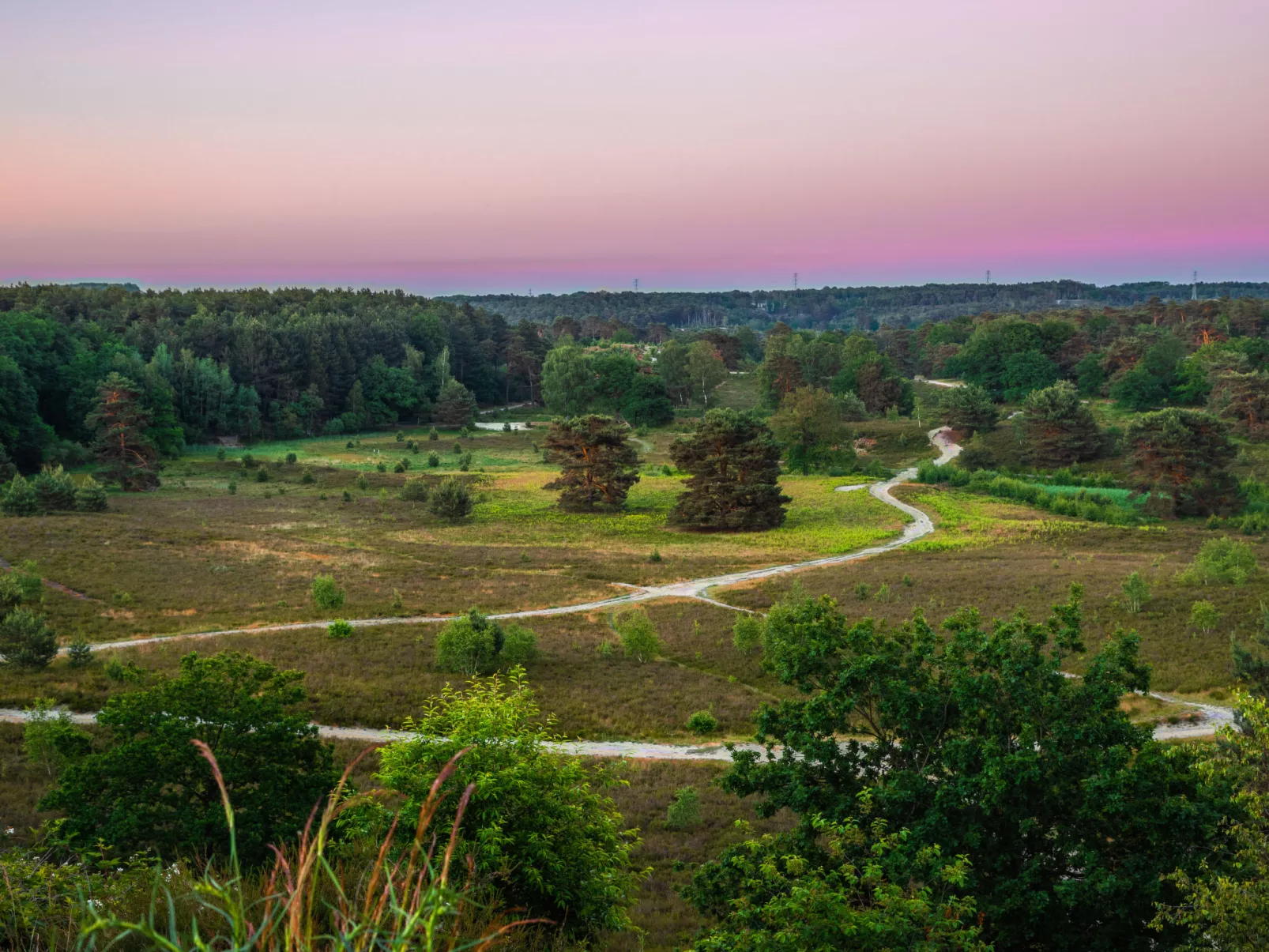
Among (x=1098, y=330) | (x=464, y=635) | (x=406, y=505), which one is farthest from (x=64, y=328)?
(x=1098, y=330)

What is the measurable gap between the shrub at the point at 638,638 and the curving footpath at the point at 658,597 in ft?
21.0

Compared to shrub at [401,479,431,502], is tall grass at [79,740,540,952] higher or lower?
higher

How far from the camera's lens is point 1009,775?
11.0 metres

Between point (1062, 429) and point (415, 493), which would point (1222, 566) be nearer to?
point (1062, 429)

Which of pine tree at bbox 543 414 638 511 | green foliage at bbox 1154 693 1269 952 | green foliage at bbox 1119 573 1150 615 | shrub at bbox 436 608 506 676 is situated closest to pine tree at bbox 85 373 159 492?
pine tree at bbox 543 414 638 511

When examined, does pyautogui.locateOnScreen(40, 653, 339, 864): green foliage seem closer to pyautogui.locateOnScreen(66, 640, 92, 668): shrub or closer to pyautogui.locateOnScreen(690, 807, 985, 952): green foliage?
pyautogui.locateOnScreen(690, 807, 985, 952): green foliage

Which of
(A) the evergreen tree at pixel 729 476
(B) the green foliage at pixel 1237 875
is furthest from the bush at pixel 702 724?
(A) the evergreen tree at pixel 729 476

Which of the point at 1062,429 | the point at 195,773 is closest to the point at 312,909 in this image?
the point at 195,773

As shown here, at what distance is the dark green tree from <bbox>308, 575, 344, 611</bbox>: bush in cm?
5112

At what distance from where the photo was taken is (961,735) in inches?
463

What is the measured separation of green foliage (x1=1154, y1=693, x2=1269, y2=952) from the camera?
8.39 meters

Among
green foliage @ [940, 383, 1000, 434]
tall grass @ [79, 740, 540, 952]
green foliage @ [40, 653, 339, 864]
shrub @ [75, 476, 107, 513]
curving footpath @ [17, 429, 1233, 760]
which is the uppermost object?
tall grass @ [79, 740, 540, 952]

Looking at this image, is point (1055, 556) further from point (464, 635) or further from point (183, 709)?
point (183, 709)

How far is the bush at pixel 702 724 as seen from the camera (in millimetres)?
23547
